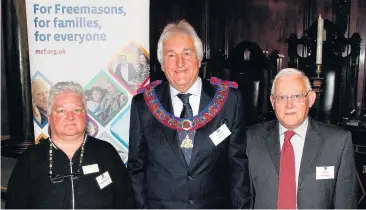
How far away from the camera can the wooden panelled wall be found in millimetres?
4391

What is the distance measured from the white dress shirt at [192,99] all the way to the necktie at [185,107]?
0.9 inches

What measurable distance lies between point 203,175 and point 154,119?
0.38 metres

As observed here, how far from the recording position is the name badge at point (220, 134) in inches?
73.7

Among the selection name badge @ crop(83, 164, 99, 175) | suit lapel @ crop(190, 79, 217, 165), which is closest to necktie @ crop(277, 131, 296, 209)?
suit lapel @ crop(190, 79, 217, 165)

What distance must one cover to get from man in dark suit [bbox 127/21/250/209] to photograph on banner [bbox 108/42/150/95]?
893 mm

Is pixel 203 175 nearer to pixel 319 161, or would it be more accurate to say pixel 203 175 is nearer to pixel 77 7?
pixel 319 161

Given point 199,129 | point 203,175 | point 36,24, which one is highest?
point 36,24

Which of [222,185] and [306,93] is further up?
[306,93]

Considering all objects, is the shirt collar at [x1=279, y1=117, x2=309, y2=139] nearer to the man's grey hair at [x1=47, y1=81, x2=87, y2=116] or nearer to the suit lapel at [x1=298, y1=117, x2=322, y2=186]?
the suit lapel at [x1=298, y1=117, x2=322, y2=186]

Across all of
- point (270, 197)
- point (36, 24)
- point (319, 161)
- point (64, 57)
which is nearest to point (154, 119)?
point (270, 197)

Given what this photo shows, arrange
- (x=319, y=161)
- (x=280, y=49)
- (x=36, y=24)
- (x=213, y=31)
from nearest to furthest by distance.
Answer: (x=319, y=161) → (x=36, y=24) → (x=280, y=49) → (x=213, y=31)

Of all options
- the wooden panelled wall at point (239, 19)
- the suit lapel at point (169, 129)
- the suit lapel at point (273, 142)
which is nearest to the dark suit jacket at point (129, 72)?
the suit lapel at point (169, 129)

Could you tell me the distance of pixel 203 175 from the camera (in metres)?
1.86

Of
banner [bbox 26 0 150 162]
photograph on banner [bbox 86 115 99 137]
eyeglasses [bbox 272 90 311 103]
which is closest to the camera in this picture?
eyeglasses [bbox 272 90 311 103]
